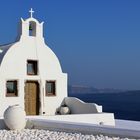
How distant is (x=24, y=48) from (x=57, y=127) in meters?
8.02

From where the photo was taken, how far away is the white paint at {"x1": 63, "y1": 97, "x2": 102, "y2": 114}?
75.3 feet

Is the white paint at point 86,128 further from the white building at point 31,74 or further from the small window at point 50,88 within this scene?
the small window at point 50,88

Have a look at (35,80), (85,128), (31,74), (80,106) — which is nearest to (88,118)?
(80,106)

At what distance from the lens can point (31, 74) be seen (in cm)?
2339

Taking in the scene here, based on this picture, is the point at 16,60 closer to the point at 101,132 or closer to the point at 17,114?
the point at 17,114

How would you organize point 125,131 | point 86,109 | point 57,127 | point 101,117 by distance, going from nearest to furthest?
1. point 125,131
2. point 57,127
3. point 101,117
4. point 86,109

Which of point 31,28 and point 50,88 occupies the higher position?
point 31,28

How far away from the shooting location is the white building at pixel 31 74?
2234 centimetres

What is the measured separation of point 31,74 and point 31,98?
1.31m

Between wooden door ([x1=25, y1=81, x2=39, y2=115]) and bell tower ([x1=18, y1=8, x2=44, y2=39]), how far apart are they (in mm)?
2586

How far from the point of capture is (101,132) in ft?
47.2

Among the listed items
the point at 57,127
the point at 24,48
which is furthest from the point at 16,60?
the point at 57,127

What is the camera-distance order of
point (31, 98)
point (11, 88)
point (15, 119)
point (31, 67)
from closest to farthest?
point (15, 119), point (11, 88), point (31, 98), point (31, 67)

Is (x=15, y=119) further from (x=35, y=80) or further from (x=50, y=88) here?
(x=50, y=88)
